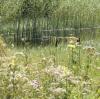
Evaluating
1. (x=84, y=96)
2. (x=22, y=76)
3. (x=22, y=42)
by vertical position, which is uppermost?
(x=22, y=76)

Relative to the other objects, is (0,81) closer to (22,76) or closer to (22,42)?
(22,76)

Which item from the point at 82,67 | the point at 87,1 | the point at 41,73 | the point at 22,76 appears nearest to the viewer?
the point at 22,76

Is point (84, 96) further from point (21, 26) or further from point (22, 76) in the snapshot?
point (21, 26)

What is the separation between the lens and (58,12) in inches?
851

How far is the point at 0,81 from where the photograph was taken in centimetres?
580

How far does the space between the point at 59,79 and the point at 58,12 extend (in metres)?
15.6

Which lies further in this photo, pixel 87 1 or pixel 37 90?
pixel 87 1

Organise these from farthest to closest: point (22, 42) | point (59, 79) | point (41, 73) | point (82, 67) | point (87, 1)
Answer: point (87, 1) → point (22, 42) → point (82, 67) → point (41, 73) → point (59, 79)

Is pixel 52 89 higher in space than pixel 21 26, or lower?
higher

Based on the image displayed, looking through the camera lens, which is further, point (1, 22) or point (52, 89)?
point (1, 22)

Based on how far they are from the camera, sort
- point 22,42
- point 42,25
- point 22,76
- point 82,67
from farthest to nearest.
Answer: point 42,25, point 22,42, point 82,67, point 22,76

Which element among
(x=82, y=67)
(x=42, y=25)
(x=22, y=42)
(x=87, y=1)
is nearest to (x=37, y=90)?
(x=82, y=67)

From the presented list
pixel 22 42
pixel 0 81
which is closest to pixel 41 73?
pixel 0 81

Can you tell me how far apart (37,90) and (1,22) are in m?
15.4
